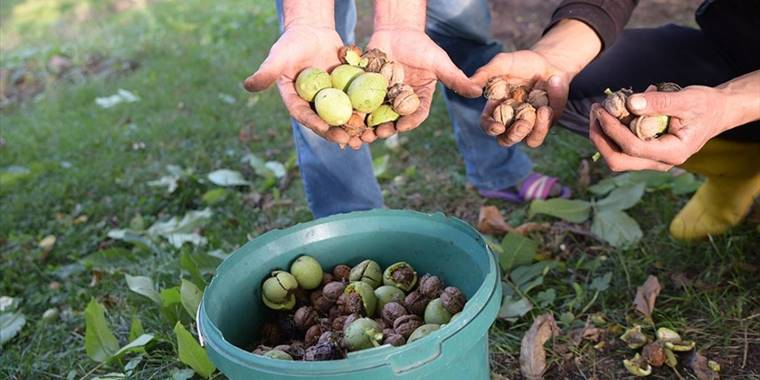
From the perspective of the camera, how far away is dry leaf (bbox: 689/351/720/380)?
192 cm

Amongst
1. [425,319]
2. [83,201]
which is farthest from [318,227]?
[83,201]

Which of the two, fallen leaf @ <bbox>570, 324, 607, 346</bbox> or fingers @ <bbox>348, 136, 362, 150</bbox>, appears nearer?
fingers @ <bbox>348, 136, 362, 150</bbox>

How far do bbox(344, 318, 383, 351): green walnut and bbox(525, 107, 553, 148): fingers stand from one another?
2.19 feet

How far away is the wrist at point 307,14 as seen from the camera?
→ 85.5 inches

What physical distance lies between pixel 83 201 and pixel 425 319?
7.78ft

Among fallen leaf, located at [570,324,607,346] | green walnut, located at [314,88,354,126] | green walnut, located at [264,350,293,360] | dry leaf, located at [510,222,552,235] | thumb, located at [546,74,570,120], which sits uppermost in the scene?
green walnut, located at [314,88,354,126]

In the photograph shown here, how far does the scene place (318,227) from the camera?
6.59ft

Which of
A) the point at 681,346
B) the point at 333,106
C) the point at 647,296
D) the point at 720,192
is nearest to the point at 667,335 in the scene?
the point at 681,346

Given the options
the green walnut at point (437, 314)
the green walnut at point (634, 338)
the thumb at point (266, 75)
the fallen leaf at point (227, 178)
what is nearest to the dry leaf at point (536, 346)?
the green walnut at point (634, 338)

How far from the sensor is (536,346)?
2.05 metres

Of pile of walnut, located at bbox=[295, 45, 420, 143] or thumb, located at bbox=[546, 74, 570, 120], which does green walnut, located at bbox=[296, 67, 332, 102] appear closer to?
pile of walnut, located at bbox=[295, 45, 420, 143]

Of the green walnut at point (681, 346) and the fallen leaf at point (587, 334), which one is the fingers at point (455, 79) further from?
the green walnut at point (681, 346)

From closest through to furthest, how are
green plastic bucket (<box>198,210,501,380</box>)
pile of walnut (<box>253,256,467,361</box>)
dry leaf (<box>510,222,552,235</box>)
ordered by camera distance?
green plastic bucket (<box>198,210,501,380</box>), pile of walnut (<box>253,256,467,361</box>), dry leaf (<box>510,222,552,235</box>)

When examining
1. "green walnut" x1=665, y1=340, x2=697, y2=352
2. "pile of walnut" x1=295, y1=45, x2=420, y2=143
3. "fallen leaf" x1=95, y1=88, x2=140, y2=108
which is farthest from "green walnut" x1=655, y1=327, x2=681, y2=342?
"fallen leaf" x1=95, y1=88, x2=140, y2=108
